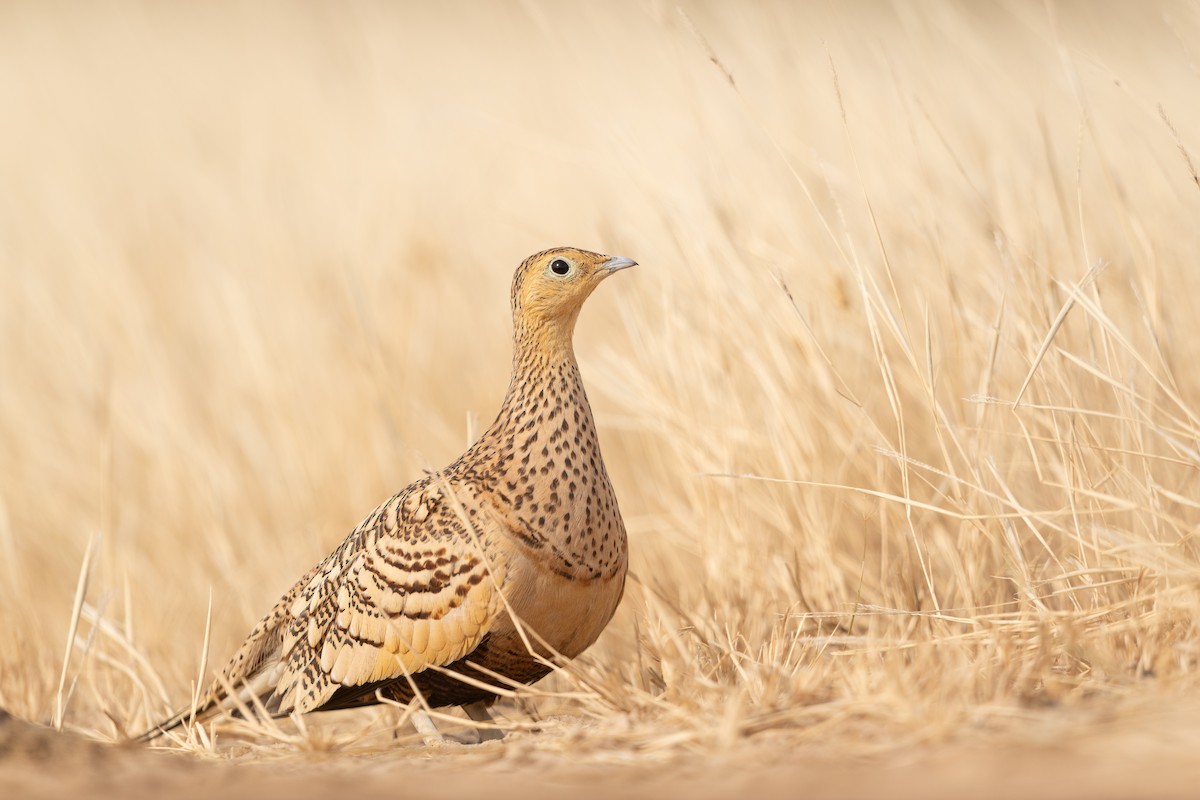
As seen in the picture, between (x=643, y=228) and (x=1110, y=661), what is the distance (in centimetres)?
267

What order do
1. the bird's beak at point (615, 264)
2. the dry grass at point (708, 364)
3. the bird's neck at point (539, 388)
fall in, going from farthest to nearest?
the bird's beak at point (615, 264) < the bird's neck at point (539, 388) < the dry grass at point (708, 364)

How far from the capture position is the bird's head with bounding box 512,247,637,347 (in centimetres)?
349

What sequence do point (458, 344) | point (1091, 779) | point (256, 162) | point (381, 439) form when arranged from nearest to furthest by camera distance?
point (1091, 779) < point (381, 439) < point (458, 344) < point (256, 162)

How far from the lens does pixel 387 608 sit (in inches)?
128

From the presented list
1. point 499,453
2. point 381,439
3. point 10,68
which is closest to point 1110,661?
point 499,453

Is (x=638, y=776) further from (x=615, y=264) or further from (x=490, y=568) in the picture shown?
(x=615, y=264)

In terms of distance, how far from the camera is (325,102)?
339 inches

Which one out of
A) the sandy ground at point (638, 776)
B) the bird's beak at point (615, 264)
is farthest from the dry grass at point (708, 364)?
the bird's beak at point (615, 264)

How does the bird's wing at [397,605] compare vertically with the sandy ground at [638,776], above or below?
above

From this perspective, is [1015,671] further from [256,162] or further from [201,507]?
[256,162]

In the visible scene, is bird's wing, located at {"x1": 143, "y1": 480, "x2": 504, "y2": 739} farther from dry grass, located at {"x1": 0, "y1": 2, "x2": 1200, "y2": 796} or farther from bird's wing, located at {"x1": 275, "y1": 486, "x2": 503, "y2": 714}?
dry grass, located at {"x1": 0, "y1": 2, "x2": 1200, "y2": 796}

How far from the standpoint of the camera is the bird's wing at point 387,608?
3164 mm

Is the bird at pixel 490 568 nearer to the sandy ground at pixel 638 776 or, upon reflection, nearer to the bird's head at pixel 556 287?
the bird's head at pixel 556 287

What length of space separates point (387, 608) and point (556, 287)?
3.15 ft
